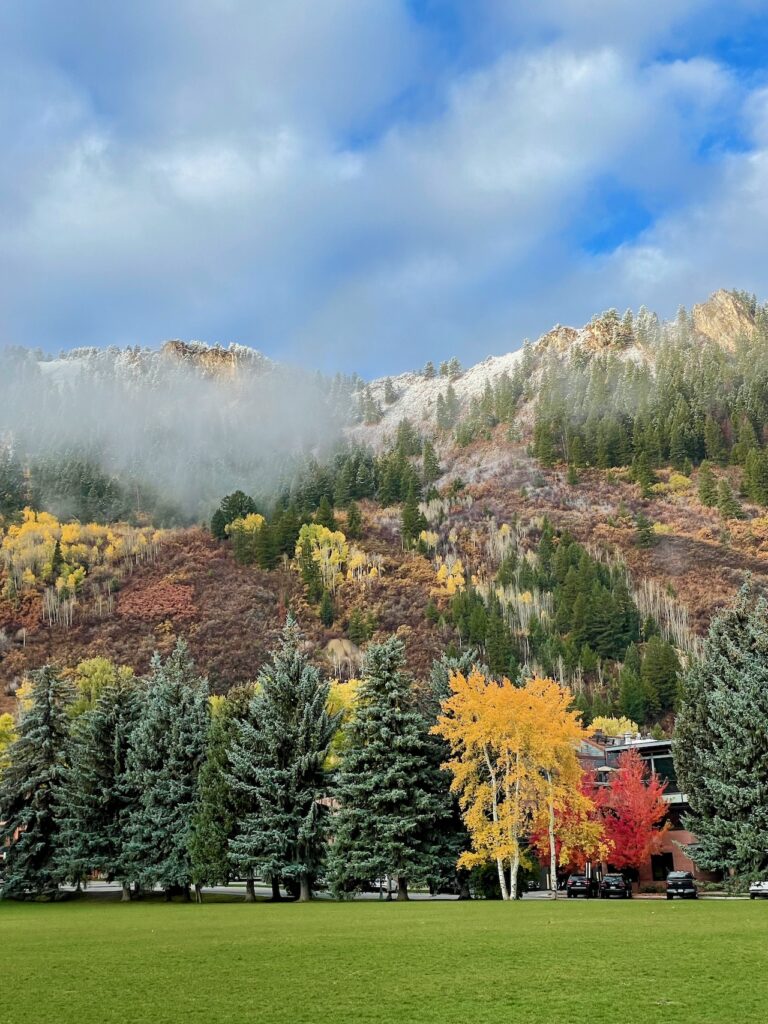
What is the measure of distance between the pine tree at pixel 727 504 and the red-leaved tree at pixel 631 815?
105 meters

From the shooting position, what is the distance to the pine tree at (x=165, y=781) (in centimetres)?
4544

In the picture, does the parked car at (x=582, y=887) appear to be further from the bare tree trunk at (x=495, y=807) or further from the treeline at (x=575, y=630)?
the treeline at (x=575, y=630)

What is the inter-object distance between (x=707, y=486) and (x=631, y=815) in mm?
115176

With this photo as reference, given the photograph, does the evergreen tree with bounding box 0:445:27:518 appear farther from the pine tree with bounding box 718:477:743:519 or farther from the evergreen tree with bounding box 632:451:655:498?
the pine tree with bounding box 718:477:743:519

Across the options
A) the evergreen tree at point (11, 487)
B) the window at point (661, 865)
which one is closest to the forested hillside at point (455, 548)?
the evergreen tree at point (11, 487)

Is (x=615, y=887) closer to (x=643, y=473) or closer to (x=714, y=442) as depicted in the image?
(x=643, y=473)

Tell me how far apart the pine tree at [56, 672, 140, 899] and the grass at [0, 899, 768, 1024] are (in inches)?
842

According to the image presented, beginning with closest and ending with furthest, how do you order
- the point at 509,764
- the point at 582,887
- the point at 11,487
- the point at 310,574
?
the point at 509,764 → the point at 582,887 → the point at 310,574 → the point at 11,487

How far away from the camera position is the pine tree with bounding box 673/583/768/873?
36.8 meters

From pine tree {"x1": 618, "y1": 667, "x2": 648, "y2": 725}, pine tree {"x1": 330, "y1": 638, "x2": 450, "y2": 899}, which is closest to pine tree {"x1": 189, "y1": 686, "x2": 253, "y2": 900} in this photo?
pine tree {"x1": 330, "y1": 638, "x2": 450, "y2": 899}

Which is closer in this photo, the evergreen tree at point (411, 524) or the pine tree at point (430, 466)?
the evergreen tree at point (411, 524)

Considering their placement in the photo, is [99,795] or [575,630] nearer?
[99,795]

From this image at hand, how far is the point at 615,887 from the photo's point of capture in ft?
138

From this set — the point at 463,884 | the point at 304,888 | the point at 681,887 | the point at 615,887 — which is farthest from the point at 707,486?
the point at 304,888
